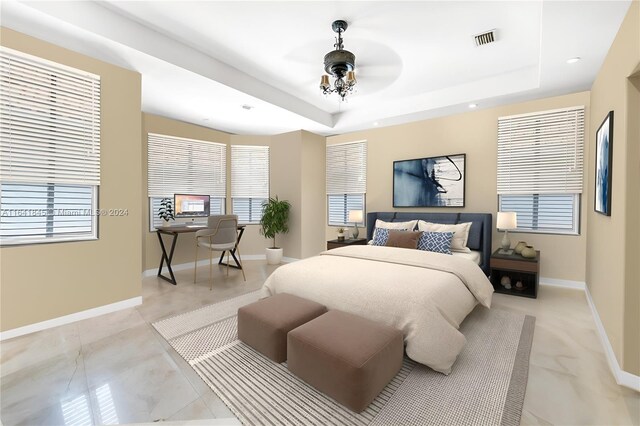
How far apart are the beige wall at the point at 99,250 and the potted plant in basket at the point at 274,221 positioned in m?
2.45

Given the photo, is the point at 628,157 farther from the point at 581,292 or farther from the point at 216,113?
the point at 216,113

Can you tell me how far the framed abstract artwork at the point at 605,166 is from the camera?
2188mm

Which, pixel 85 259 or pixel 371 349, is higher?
pixel 85 259

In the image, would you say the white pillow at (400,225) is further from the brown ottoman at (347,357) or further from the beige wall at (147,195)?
the beige wall at (147,195)

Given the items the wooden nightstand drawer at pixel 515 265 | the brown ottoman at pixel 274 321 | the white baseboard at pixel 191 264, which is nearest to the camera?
the brown ottoman at pixel 274 321

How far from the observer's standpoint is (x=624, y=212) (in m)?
1.83

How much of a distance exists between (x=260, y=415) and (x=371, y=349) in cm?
72

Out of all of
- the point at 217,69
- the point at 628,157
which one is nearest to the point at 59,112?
the point at 217,69

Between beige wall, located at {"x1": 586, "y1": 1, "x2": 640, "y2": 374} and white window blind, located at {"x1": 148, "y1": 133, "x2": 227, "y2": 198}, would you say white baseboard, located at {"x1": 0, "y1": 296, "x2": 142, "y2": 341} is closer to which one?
white window blind, located at {"x1": 148, "y1": 133, "x2": 227, "y2": 198}

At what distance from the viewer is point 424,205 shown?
15.2 ft

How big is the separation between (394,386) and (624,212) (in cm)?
191

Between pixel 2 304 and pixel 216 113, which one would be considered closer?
pixel 2 304

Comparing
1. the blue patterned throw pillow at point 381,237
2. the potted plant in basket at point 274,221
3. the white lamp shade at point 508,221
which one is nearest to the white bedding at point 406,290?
the blue patterned throw pillow at point 381,237

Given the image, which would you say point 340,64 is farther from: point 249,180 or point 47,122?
point 249,180
